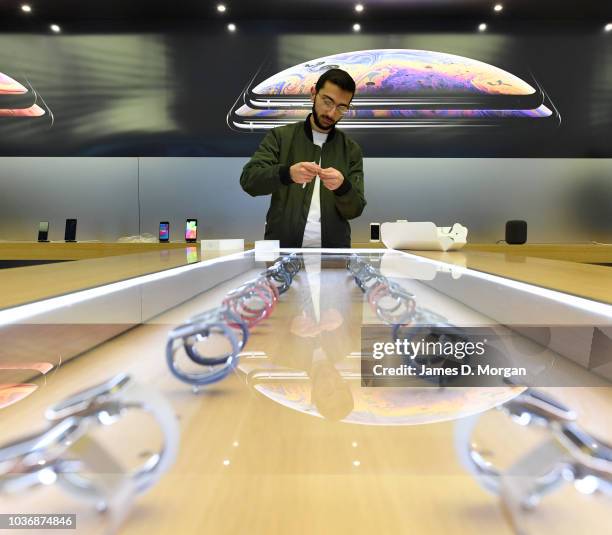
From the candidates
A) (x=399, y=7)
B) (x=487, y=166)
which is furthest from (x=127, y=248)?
(x=487, y=166)

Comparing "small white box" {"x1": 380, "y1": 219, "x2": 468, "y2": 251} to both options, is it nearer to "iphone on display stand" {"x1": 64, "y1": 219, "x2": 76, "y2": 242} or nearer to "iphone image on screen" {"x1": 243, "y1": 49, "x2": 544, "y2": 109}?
"iphone image on screen" {"x1": 243, "y1": 49, "x2": 544, "y2": 109}

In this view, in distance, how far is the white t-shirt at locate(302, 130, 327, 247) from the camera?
199 centimetres

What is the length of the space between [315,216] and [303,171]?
0.44m

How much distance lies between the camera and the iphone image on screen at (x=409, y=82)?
3123 mm

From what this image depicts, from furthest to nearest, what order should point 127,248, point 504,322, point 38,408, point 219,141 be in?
point 219,141 → point 127,248 → point 504,322 → point 38,408

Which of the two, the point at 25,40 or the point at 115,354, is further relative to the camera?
the point at 25,40

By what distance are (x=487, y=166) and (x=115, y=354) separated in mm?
3337

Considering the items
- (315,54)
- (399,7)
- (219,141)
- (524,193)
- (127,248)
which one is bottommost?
(127,248)

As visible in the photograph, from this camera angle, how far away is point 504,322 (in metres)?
0.44

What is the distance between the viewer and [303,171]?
159cm

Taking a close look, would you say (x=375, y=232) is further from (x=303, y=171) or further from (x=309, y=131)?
(x=303, y=171)

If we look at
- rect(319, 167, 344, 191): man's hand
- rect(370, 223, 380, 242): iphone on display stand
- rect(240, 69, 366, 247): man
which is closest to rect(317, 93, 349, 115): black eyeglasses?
rect(240, 69, 366, 247): man

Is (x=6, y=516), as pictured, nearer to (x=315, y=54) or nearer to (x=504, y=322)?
(x=504, y=322)

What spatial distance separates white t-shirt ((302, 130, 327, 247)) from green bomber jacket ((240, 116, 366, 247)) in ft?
0.06
